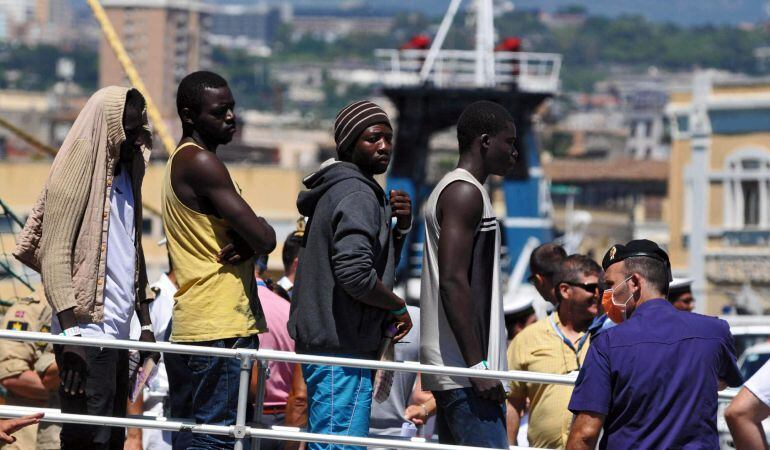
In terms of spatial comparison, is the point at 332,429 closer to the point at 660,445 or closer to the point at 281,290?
the point at 660,445

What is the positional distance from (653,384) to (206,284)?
77.8 inches

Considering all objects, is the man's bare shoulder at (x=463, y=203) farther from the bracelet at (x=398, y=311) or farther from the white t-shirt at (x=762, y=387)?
the white t-shirt at (x=762, y=387)

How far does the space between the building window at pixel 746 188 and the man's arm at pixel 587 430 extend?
38.6 meters

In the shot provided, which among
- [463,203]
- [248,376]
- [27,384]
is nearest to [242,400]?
[248,376]

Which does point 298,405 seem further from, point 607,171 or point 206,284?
point 607,171

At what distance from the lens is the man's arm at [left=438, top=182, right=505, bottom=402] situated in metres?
7.03

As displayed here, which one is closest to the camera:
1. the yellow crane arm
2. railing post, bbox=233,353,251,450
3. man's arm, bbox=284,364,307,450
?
railing post, bbox=233,353,251,450

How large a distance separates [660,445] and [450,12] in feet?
177

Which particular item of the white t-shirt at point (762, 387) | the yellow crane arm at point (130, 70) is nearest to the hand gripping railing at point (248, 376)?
the white t-shirt at point (762, 387)

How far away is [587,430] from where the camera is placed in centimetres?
636

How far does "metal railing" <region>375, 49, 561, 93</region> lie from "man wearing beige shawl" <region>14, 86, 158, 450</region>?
4661 cm

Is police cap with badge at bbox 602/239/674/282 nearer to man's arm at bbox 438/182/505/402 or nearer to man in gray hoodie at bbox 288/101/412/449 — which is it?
man's arm at bbox 438/182/505/402

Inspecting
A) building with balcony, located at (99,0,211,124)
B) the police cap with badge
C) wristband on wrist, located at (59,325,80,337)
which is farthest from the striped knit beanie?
building with balcony, located at (99,0,211,124)

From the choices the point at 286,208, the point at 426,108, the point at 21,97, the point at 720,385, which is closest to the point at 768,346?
the point at 720,385
